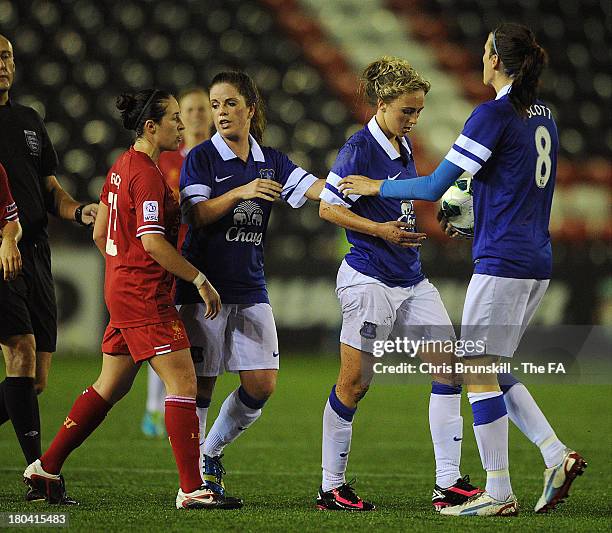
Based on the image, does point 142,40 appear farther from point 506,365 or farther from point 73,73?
point 506,365

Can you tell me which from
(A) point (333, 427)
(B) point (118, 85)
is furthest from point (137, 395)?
(B) point (118, 85)

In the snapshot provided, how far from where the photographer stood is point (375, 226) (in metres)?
4.12

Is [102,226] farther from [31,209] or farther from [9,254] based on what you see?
[31,209]

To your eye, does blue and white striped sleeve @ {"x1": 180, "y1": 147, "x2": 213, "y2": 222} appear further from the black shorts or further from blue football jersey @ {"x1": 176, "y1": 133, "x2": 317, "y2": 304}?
the black shorts

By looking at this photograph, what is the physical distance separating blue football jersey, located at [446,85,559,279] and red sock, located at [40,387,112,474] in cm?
163

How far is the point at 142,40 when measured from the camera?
1614cm

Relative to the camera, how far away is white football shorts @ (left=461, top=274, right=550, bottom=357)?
3924 mm

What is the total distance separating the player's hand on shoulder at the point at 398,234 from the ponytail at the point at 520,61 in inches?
24.9

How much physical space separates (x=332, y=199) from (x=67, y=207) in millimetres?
1339

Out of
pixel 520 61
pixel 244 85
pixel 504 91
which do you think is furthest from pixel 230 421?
pixel 520 61

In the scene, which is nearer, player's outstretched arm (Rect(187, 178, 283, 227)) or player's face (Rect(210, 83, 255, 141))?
player's outstretched arm (Rect(187, 178, 283, 227))

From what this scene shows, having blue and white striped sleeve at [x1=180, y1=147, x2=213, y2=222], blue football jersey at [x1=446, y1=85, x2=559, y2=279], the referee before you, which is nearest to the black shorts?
the referee

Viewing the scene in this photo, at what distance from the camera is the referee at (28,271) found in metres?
4.42

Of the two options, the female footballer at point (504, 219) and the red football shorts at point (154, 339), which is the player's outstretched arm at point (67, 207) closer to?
the red football shorts at point (154, 339)
